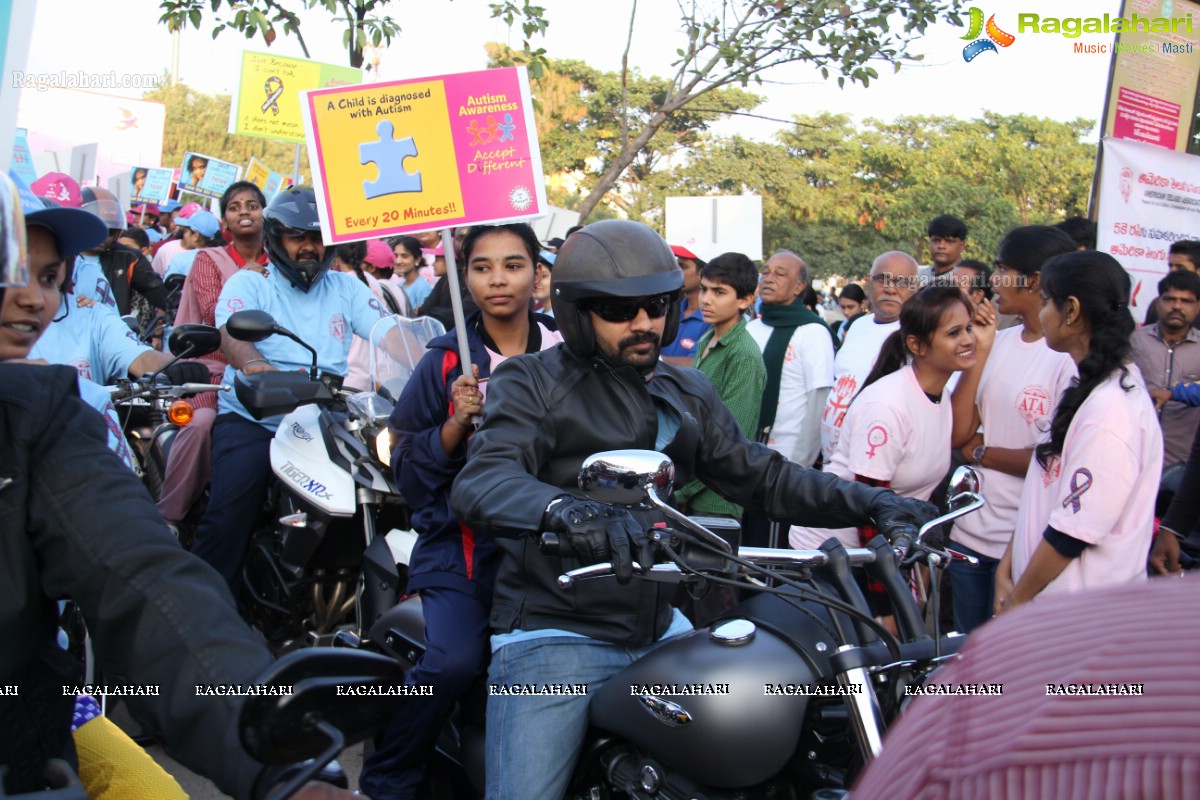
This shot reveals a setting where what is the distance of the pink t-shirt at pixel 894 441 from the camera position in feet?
13.2

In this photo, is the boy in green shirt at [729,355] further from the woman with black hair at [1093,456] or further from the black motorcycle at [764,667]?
the black motorcycle at [764,667]

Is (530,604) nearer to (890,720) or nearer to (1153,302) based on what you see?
(890,720)

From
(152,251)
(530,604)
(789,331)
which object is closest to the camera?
(530,604)

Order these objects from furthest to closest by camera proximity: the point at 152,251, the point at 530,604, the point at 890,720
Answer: the point at 152,251 → the point at 530,604 → the point at 890,720

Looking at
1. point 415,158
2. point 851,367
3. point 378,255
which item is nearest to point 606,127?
point 378,255

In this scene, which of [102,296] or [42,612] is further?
[102,296]

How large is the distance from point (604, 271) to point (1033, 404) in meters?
2.42

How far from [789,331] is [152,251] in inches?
473

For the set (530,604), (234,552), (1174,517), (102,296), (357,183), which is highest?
(357,183)

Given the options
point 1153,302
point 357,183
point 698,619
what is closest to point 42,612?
point 698,619

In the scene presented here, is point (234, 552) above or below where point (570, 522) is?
below

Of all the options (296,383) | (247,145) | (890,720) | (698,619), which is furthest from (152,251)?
(247,145)

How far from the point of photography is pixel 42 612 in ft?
5.26

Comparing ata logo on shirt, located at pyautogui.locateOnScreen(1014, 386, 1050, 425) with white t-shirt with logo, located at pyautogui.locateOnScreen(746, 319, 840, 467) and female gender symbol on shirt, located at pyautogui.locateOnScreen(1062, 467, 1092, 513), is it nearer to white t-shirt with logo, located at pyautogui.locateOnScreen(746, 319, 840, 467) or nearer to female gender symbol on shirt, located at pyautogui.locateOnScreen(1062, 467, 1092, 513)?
female gender symbol on shirt, located at pyautogui.locateOnScreen(1062, 467, 1092, 513)
